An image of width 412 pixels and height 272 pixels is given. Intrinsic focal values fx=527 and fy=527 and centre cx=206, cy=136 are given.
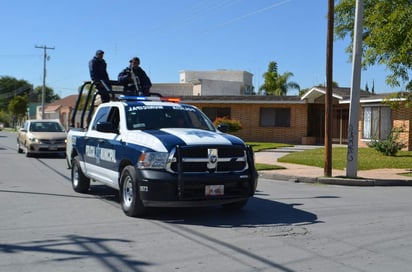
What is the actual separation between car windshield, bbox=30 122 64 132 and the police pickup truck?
44.1 ft

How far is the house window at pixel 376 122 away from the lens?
1030 inches

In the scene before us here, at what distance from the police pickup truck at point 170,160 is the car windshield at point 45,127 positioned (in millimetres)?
13457

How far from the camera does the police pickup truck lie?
311 inches

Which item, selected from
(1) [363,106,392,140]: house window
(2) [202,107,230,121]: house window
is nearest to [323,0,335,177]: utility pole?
(1) [363,106,392,140]: house window

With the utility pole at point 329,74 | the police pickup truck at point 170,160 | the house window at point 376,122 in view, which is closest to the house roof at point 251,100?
the house window at point 376,122

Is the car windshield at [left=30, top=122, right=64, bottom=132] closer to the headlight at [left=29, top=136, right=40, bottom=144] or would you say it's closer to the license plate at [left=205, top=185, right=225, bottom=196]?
the headlight at [left=29, top=136, right=40, bottom=144]

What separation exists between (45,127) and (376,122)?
1609cm

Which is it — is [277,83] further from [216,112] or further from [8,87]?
[8,87]

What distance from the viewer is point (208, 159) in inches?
A: 315

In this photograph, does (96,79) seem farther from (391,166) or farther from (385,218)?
(391,166)

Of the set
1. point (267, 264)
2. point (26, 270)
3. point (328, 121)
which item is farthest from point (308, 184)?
point (26, 270)

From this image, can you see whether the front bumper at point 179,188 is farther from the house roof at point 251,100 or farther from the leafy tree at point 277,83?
the leafy tree at point 277,83

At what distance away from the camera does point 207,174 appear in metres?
8.01

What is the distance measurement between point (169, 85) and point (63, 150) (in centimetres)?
3108
